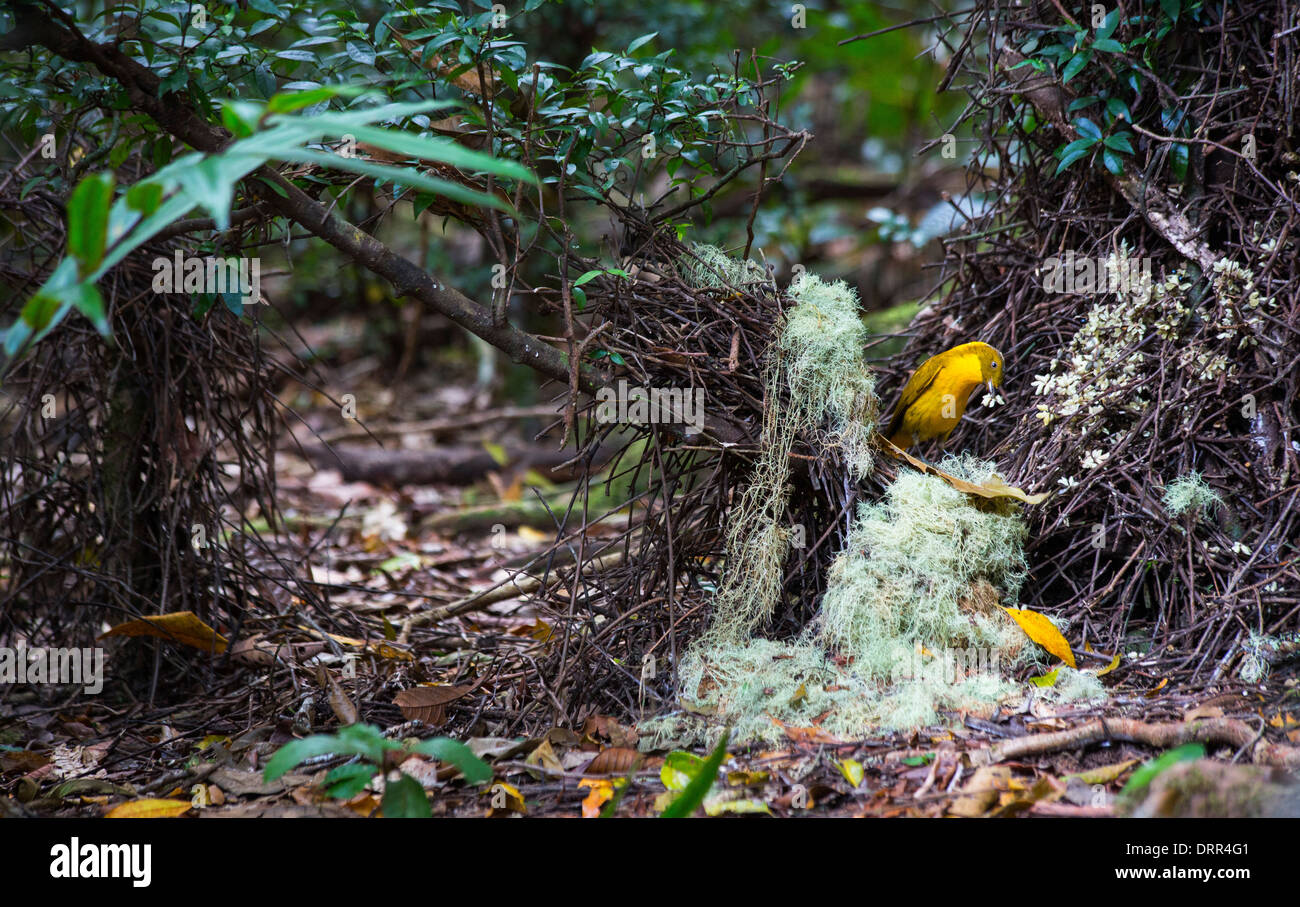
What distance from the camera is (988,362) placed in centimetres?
277

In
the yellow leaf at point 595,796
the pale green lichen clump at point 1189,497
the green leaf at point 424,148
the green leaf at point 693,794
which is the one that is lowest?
the yellow leaf at point 595,796

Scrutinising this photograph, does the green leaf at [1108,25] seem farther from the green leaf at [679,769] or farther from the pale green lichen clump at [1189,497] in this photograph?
the green leaf at [679,769]

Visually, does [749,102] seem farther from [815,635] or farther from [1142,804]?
[1142,804]

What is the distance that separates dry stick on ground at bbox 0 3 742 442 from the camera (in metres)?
2.24

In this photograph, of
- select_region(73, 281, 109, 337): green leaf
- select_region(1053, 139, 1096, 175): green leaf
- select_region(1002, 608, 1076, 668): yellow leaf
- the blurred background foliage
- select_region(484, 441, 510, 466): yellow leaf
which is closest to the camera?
select_region(73, 281, 109, 337): green leaf

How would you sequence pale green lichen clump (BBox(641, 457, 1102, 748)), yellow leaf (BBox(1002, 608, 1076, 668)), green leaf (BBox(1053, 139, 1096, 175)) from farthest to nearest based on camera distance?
green leaf (BBox(1053, 139, 1096, 175)) < yellow leaf (BBox(1002, 608, 1076, 668)) < pale green lichen clump (BBox(641, 457, 1102, 748))

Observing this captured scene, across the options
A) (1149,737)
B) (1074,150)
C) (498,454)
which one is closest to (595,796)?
(1149,737)

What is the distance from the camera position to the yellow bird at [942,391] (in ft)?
9.08

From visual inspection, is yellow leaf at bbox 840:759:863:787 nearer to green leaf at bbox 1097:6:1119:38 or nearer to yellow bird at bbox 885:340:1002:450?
yellow bird at bbox 885:340:1002:450

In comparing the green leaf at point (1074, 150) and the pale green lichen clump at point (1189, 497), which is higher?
the green leaf at point (1074, 150)

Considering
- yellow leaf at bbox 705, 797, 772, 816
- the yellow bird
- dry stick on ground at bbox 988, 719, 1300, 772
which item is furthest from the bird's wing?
yellow leaf at bbox 705, 797, 772, 816

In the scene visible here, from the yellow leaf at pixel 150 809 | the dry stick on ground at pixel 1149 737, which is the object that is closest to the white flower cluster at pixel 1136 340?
the dry stick on ground at pixel 1149 737

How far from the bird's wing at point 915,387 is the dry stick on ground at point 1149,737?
1.14 meters

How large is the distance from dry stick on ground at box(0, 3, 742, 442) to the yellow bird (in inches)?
23.9
